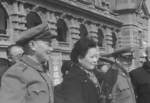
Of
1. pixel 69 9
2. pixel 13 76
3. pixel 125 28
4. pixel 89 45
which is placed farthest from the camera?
pixel 125 28

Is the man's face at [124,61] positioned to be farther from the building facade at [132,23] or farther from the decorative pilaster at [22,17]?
the building facade at [132,23]

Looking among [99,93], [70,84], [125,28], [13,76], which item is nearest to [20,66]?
[13,76]

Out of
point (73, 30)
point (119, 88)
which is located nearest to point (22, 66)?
point (119, 88)

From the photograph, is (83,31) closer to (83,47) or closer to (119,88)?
(119,88)

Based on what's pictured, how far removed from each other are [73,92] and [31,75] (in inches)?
45.4

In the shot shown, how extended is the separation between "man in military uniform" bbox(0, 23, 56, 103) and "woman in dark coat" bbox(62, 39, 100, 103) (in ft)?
2.88

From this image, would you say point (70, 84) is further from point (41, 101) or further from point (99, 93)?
point (41, 101)

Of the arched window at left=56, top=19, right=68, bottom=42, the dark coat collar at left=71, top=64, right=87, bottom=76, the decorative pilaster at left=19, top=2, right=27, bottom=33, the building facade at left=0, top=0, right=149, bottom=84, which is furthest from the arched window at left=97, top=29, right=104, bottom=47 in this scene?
the dark coat collar at left=71, top=64, right=87, bottom=76

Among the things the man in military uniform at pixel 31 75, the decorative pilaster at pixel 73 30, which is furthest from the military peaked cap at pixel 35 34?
the decorative pilaster at pixel 73 30

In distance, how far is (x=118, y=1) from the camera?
33.5m

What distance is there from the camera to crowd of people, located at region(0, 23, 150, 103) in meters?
3.23

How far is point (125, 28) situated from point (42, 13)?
14.7 metres

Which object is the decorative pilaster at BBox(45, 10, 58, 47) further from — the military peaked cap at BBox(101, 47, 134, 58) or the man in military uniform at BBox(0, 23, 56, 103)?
the man in military uniform at BBox(0, 23, 56, 103)

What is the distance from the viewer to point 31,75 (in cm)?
336
